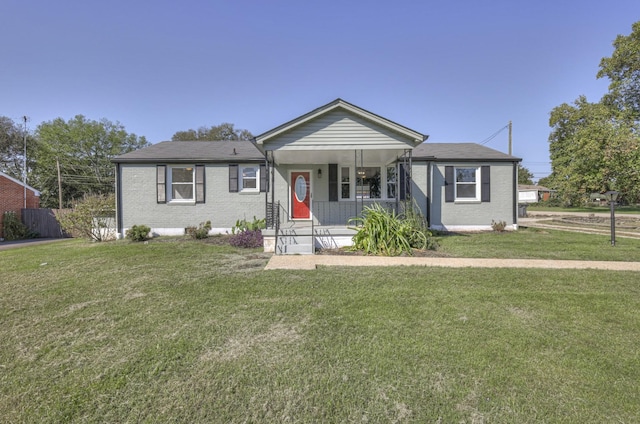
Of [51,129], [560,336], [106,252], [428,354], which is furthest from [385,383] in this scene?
[51,129]

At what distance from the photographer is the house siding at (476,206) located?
12.0m

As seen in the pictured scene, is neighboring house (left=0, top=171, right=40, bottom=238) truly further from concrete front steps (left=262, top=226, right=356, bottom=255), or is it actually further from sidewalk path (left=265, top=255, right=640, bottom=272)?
sidewalk path (left=265, top=255, right=640, bottom=272)

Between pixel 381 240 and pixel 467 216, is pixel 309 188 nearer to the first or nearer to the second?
pixel 381 240

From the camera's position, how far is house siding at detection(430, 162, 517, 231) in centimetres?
1201

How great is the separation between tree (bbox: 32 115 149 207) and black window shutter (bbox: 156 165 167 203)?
2344 centimetres

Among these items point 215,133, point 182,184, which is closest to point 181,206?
point 182,184

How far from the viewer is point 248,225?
1117 centimetres

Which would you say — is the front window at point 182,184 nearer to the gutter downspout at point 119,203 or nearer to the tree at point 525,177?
the gutter downspout at point 119,203

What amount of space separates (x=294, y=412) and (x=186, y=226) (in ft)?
35.8

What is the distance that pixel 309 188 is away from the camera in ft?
37.5

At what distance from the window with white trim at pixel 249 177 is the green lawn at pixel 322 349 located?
22.6ft

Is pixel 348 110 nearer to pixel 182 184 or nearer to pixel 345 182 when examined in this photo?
pixel 345 182

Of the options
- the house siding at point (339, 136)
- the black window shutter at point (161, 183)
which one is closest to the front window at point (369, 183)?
the house siding at point (339, 136)

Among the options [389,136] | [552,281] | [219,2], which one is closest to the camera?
[552,281]
